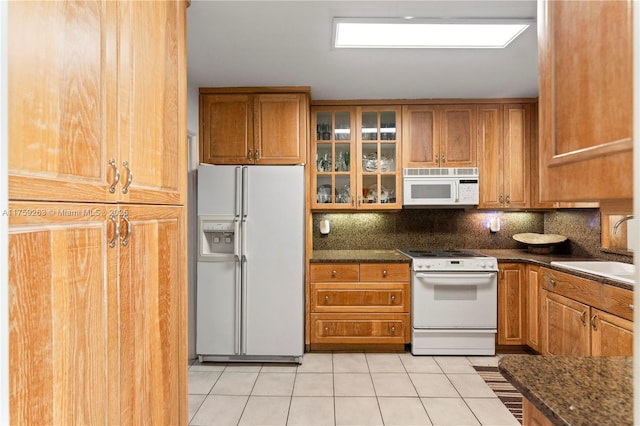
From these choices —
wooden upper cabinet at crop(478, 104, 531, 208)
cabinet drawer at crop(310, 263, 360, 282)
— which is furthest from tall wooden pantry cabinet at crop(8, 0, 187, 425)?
wooden upper cabinet at crop(478, 104, 531, 208)

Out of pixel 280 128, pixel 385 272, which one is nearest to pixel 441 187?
pixel 385 272

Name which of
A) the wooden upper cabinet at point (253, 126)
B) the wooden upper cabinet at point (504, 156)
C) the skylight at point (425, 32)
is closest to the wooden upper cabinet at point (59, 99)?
the skylight at point (425, 32)

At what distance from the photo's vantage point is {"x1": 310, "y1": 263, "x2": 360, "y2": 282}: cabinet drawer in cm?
349

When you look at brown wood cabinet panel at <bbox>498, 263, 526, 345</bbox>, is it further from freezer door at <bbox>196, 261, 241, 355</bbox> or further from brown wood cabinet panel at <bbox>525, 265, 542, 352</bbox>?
freezer door at <bbox>196, 261, 241, 355</bbox>

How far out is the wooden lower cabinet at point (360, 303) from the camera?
11.3ft

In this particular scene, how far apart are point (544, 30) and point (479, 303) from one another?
3.09m

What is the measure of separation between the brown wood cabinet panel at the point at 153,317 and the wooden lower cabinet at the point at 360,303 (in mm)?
1852

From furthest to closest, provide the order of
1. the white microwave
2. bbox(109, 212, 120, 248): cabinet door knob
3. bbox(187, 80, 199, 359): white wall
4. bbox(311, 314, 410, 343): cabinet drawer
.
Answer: the white microwave < bbox(311, 314, 410, 343): cabinet drawer < bbox(187, 80, 199, 359): white wall < bbox(109, 212, 120, 248): cabinet door knob

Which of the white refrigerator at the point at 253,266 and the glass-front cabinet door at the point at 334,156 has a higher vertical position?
the glass-front cabinet door at the point at 334,156

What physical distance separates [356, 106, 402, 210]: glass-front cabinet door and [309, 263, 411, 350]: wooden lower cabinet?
0.69 meters

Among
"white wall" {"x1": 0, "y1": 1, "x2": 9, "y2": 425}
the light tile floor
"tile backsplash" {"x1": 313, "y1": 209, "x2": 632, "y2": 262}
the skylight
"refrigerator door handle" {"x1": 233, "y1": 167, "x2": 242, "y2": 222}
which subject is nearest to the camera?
"white wall" {"x1": 0, "y1": 1, "x2": 9, "y2": 425}

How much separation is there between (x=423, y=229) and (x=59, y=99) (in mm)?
3646

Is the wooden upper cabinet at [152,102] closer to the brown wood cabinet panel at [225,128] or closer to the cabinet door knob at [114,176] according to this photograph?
the cabinet door knob at [114,176]

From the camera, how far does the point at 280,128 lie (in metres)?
3.42
